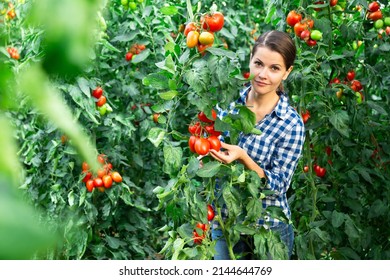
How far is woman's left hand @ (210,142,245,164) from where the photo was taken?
1440 mm

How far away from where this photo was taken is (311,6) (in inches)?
83.0

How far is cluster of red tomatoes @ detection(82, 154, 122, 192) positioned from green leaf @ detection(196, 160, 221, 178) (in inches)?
34.9

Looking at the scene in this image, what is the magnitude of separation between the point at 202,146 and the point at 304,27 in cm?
87

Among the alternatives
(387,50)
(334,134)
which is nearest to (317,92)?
(334,134)

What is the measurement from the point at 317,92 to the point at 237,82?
2.40 ft

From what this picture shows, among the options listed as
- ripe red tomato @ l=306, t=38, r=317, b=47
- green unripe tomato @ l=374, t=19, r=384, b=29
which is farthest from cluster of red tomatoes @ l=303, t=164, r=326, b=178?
green unripe tomato @ l=374, t=19, r=384, b=29

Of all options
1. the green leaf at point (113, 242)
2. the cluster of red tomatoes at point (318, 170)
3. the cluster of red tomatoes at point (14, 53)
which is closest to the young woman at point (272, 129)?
the cluster of red tomatoes at point (318, 170)

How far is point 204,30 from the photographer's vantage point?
4.70 feet

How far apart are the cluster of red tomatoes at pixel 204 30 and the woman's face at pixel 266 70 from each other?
25cm

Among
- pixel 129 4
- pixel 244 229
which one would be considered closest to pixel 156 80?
pixel 244 229

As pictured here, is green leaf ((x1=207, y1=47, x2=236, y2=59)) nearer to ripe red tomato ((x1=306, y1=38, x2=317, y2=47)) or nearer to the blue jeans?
the blue jeans

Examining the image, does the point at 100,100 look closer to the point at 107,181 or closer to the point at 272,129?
the point at 107,181

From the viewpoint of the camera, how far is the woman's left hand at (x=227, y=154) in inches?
56.7

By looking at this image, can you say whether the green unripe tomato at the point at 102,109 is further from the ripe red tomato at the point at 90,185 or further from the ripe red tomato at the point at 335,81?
the ripe red tomato at the point at 335,81
